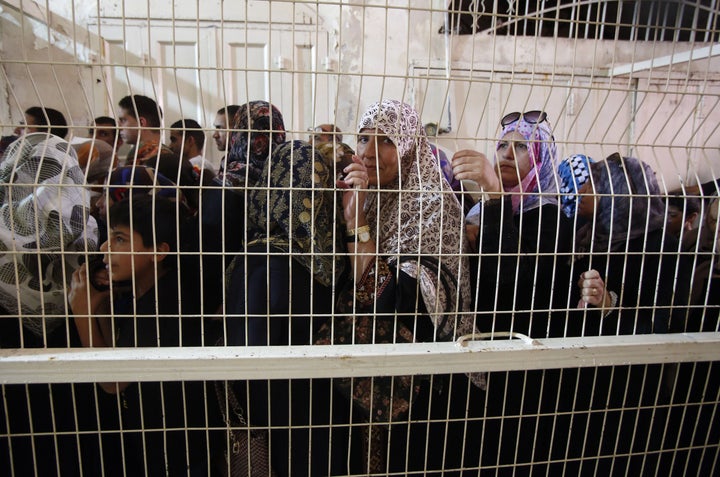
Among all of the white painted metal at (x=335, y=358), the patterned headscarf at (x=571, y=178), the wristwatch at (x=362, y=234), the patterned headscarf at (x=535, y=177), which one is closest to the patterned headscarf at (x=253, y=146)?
the wristwatch at (x=362, y=234)

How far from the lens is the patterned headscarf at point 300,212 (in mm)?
1032

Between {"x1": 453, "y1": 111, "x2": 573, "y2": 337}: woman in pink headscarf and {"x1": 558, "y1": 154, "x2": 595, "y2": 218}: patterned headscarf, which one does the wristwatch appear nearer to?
{"x1": 453, "y1": 111, "x2": 573, "y2": 337}: woman in pink headscarf

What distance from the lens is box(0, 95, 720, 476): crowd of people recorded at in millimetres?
1021

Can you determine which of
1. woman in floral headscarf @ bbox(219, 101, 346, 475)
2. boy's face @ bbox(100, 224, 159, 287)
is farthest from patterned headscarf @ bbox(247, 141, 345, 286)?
boy's face @ bbox(100, 224, 159, 287)

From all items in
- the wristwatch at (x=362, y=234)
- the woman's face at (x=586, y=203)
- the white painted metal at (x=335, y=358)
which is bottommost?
the white painted metal at (x=335, y=358)

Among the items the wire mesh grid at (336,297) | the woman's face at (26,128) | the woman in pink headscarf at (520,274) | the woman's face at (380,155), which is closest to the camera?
the woman's face at (26,128)

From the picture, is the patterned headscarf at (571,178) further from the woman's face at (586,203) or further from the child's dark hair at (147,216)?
the child's dark hair at (147,216)

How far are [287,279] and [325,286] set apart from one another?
101mm

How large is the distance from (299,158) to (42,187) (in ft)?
1.81

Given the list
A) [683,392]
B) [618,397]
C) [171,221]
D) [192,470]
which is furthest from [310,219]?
[683,392]

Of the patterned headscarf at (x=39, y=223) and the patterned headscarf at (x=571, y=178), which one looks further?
the patterned headscarf at (x=571, y=178)

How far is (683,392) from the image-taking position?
1.45 meters

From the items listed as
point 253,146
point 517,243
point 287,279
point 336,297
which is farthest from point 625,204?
point 253,146

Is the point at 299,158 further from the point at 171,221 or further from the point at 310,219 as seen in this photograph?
the point at 171,221
